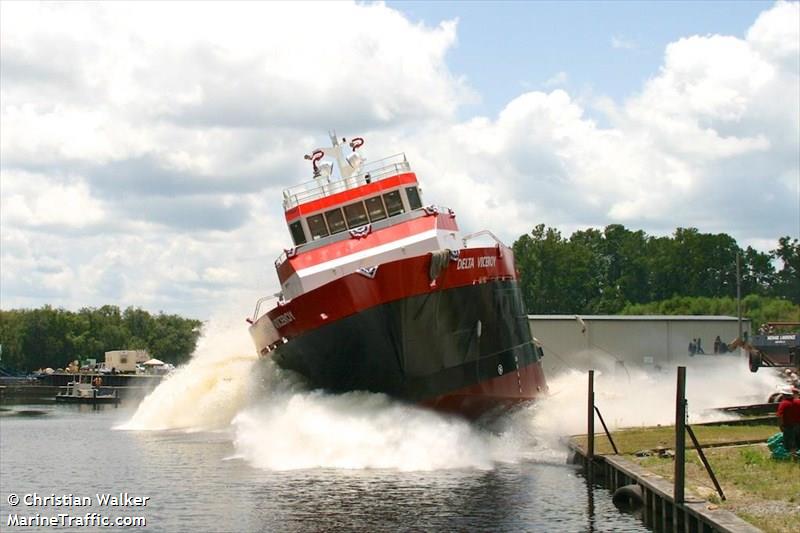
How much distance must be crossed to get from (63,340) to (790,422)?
508 feet

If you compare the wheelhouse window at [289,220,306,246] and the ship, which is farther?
the wheelhouse window at [289,220,306,246]

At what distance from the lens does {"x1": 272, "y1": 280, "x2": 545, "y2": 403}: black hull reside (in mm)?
28594

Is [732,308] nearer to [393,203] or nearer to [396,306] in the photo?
[393,203]

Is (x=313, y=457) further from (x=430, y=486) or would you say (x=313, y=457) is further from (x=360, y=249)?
(x=360, y=249)

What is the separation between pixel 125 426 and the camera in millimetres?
48406

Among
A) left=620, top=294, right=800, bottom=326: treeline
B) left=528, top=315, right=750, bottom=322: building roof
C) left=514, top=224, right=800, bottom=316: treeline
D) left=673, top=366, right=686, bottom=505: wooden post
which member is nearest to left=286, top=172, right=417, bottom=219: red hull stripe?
left=673, top=366, right=686, bottom=505: wooden post

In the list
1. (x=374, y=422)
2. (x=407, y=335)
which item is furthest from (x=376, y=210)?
(x=374, y=422)

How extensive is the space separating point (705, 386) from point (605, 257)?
400 feet

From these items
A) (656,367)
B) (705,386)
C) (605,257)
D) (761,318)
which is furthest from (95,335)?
(705,386)

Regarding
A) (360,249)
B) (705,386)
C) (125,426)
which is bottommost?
(705,386)

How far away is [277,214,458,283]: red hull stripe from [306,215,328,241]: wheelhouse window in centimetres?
111

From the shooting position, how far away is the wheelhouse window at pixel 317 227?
115 feet

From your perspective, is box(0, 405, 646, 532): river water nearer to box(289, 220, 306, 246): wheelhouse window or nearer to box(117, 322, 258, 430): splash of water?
box(289, 220, 306, 246): wheelhouse window

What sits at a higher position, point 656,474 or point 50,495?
point 50,495
